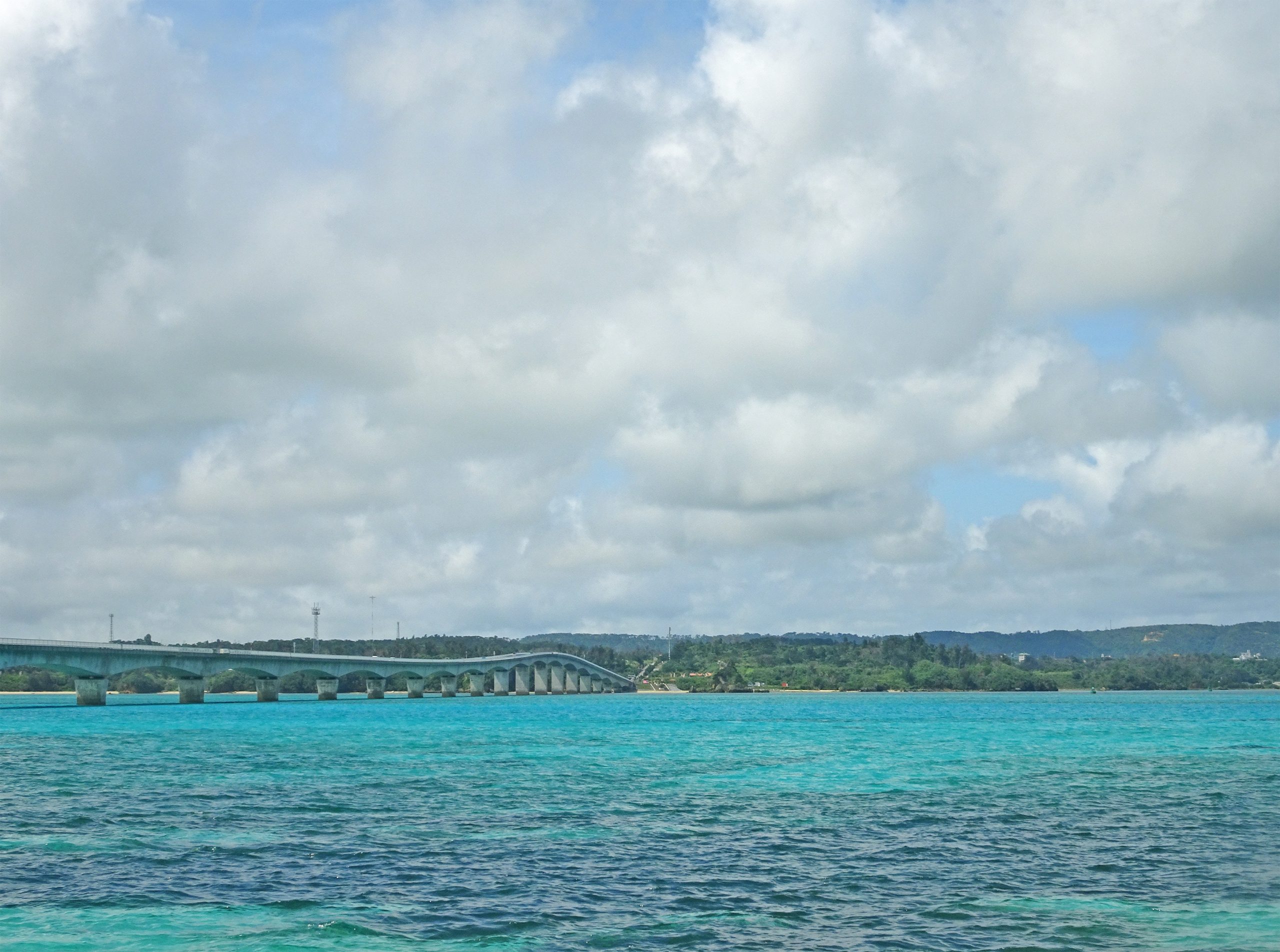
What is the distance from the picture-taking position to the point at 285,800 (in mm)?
50375

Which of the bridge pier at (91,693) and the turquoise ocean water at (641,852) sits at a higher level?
the turquoise ocean water at (641,852)

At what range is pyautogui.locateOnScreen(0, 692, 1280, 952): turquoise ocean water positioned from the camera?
2592cm

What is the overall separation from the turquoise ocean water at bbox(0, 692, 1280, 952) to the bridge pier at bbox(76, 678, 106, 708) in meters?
125

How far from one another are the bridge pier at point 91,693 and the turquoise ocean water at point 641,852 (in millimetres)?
124599

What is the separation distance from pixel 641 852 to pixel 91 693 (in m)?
183

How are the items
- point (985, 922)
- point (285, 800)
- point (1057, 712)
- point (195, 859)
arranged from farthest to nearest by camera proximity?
1. point (1057, 712)
2. point (285, 800)
3. point (195, 859)
4. point (985, 922)

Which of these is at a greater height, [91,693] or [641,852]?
[641,852]

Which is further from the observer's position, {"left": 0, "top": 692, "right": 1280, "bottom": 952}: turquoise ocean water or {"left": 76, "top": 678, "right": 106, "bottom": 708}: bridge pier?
{"left": 76, "top": 678, "right": 106, "bottom": 708}: bridge pier

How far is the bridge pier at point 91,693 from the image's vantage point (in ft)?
635

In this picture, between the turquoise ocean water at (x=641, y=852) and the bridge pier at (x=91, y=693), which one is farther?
the bridge pier at (x=91, y=693)

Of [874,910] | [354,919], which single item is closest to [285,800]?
[354,919]

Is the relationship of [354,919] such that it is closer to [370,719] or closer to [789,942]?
[789,942]

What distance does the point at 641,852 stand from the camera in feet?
118

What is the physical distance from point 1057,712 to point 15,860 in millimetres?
163373
